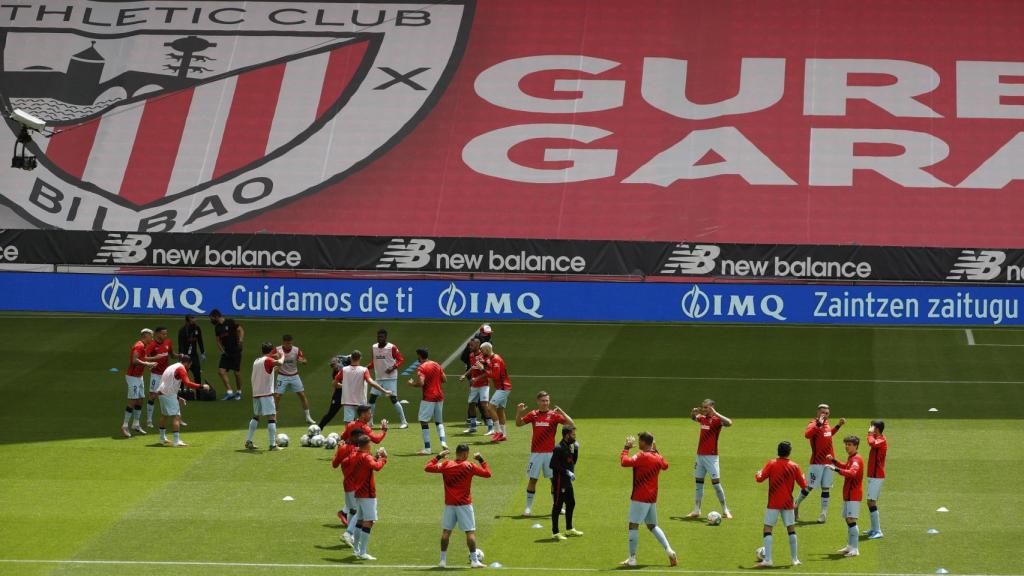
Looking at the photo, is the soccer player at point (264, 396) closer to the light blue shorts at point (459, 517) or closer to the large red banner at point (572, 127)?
the light blue shorts at point (459, 517)

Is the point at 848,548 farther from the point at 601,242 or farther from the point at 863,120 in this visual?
the point at 863,120

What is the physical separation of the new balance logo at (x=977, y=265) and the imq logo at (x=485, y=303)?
11.8 metres

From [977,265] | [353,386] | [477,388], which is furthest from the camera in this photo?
[977,265]

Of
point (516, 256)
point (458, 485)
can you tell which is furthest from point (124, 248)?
point (458, 485)

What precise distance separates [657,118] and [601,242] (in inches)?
424

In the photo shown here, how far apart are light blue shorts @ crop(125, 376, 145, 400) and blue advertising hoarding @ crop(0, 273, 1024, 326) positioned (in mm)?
13010

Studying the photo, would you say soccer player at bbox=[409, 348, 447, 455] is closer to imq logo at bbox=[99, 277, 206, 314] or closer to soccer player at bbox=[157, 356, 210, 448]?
soccer player at bbox=[157, 356, 210, 448]

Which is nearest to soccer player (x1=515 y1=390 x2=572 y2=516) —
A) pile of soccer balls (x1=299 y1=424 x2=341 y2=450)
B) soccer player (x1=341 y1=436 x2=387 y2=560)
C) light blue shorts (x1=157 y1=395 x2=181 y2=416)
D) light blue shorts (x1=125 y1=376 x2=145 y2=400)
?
soccer player (x1=341 y1=436 x2=387 y2=560)

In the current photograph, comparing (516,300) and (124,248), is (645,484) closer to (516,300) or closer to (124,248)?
(516,300)

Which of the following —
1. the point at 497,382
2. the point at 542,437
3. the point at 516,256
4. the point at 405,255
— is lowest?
the point at 542,437

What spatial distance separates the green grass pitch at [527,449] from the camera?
22.0 m

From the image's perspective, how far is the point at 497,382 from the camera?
29078 mm

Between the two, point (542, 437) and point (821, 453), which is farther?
point (542, 437)

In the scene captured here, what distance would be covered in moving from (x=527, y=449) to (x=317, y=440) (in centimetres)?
408
